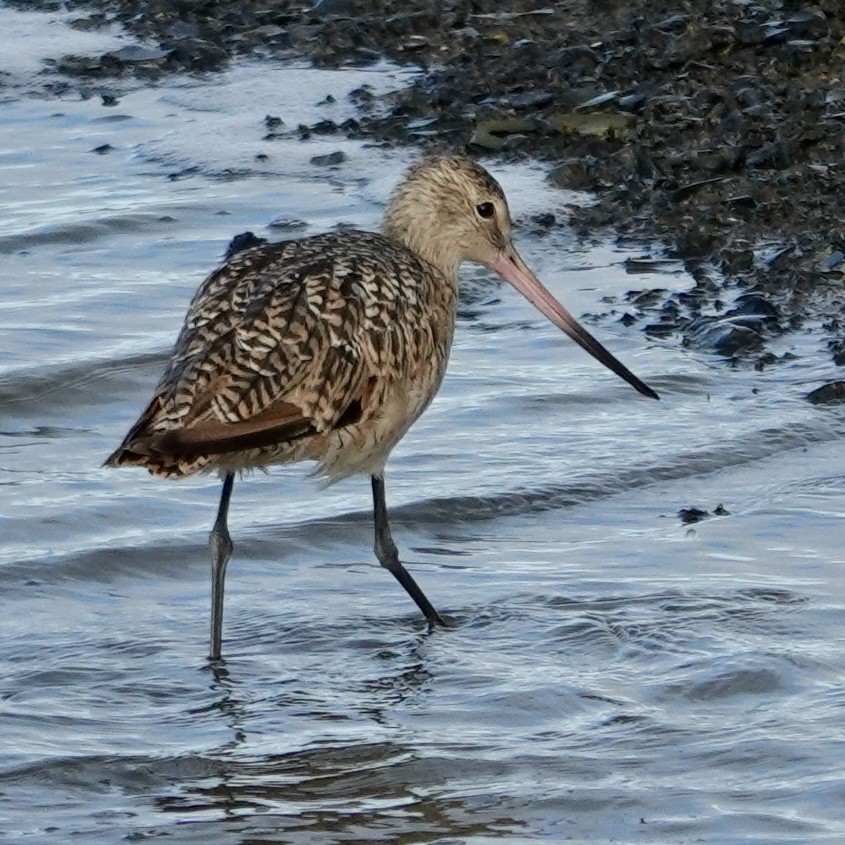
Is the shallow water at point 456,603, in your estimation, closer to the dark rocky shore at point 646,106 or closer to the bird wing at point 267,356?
the dark rocky shore at point 646,106

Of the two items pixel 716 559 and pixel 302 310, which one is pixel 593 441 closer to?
pixel 716 559

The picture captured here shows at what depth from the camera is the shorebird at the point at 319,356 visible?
5.59 meters

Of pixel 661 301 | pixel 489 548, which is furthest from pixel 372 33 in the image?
pixel 489 548

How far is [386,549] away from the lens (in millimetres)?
6500

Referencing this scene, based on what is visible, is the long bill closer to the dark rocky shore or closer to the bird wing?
the bird wing

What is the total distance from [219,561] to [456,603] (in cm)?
71

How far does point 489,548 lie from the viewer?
6.83 metres

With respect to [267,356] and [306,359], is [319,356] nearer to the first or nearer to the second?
[306,359]

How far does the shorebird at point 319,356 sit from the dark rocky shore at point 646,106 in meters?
1.90

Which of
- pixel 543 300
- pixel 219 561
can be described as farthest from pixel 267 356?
pixel 543 300

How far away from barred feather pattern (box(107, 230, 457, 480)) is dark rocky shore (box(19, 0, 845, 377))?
2173 millimetres

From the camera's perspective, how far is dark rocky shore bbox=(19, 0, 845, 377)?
8781 mm

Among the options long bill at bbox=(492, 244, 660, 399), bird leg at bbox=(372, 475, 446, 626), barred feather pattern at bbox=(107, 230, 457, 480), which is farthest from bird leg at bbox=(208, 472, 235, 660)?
long bill at bbox=(492, 244, 660, 399)

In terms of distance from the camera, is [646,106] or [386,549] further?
[646,106]
